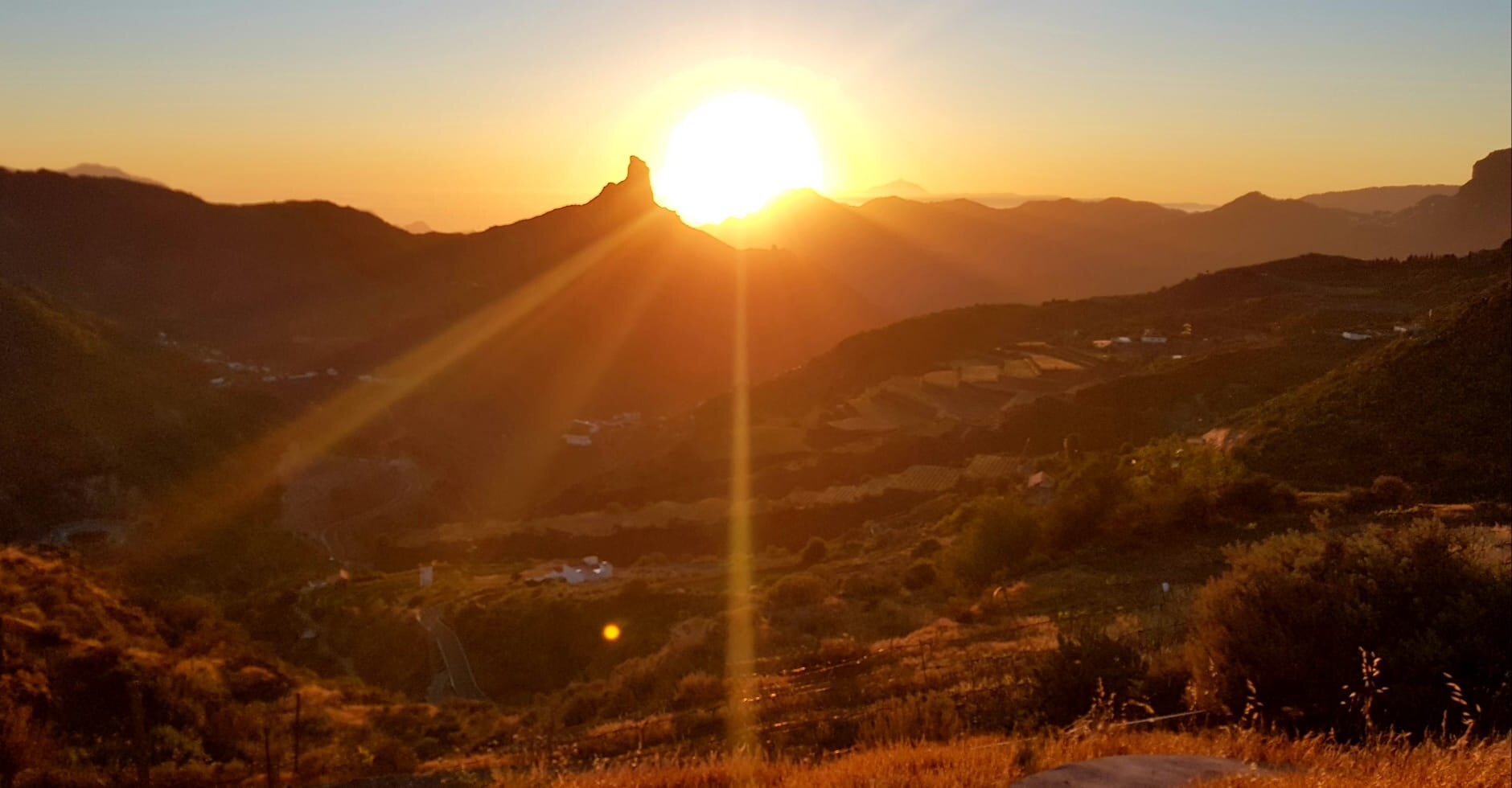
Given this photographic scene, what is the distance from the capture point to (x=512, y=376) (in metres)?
85.4

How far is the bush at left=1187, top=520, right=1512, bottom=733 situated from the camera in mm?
7465

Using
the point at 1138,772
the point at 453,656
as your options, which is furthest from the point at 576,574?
the point at 1138,772

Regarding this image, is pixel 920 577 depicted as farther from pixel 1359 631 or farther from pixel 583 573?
pixel 583 573

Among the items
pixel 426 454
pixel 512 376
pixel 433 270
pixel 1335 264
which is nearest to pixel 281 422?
pixel 426 454

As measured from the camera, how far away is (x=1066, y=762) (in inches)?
238

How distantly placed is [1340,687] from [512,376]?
83.0m

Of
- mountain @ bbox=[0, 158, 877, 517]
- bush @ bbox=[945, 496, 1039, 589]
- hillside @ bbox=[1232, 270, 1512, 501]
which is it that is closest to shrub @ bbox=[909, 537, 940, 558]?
bush @ bbox=[945, 496, 1039, 589]

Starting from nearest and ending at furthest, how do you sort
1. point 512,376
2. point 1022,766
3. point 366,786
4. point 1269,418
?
point 1022,766 < point 366,786 < point 1269,418 < point 512,376

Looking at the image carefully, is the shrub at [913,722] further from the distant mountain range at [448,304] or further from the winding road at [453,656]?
the distant mountain range at [448,304]

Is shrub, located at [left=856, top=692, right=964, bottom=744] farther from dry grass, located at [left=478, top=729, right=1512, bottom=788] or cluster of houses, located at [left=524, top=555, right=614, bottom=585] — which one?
cluster of houses, located at [left=524, top=555, right=614, bottom=585]

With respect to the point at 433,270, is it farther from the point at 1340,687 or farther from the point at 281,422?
the point at 1340,687

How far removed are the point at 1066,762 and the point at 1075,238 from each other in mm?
174919

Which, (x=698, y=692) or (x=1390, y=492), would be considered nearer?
(x=698, y=692)

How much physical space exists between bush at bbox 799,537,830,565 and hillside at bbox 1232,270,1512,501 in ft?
45.3
